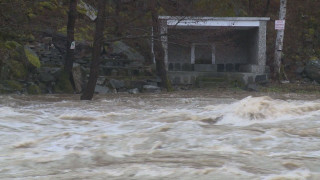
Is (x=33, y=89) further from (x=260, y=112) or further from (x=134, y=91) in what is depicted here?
(x=260, y=112)

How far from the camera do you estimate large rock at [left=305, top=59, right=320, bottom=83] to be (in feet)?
68.8

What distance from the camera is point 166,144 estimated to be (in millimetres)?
6066

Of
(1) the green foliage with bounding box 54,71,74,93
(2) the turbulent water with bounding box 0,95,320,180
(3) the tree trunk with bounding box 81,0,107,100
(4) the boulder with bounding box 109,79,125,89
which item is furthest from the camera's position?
(4) the boulder with bounding box 109,79,125,89

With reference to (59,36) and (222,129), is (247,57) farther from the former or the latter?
(222,129)

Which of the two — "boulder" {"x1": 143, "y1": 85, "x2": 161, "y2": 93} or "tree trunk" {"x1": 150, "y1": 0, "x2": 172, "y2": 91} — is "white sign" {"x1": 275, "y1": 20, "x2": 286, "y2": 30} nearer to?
"tree trunk" {"x1": 150, "y1": 0, "x2": 172, "y2": 91}

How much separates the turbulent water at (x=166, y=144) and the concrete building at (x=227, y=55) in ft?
31.8

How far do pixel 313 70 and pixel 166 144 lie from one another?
17154 millimetres

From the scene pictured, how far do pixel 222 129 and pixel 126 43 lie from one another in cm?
1493

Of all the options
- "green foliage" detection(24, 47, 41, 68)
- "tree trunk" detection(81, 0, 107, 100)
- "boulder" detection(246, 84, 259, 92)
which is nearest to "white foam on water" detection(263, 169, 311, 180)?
"tree trunk" detection(81, 0, 107, 100)

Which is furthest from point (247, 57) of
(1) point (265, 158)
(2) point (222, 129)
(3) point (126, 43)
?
(1) point (265, 158)

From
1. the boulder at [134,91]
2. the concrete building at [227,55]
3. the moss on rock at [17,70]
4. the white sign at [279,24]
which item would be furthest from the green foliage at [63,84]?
the white sign at [279,24]

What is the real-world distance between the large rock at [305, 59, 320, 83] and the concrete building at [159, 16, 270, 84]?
2.62 metres

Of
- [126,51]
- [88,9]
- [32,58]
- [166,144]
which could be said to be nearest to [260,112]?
[166,144]

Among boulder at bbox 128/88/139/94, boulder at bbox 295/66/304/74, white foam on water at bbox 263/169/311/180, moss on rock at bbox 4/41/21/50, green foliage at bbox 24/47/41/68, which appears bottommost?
boulder at bbox 128/88/139/94
